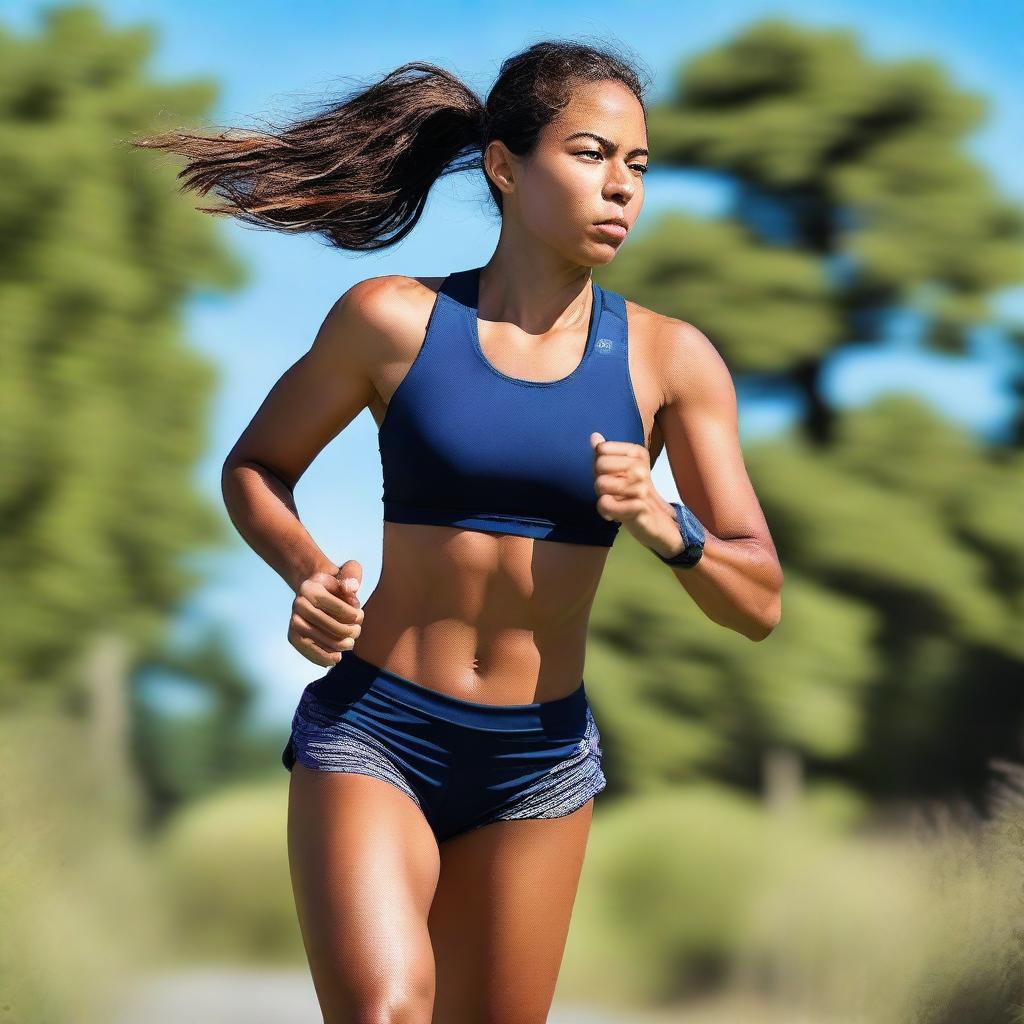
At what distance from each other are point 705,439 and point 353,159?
73cm

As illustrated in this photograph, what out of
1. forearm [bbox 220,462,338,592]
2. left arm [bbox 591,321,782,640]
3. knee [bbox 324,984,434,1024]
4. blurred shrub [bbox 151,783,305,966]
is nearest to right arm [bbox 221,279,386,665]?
forearm [bbox 220,462,338,592]

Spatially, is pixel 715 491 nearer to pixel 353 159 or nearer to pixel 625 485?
pixel 625 485

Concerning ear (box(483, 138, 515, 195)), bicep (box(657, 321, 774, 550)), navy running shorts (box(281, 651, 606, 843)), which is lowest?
navy running shorts (box(281, 651, 606, 843))

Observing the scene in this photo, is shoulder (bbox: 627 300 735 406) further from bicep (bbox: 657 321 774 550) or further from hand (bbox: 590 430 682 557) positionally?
hand (bbox: 590 430 682 557)

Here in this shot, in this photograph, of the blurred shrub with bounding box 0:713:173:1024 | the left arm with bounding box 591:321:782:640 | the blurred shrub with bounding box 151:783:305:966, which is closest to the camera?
the left arm with bounding box 591:321:782:640

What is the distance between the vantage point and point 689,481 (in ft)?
7.67

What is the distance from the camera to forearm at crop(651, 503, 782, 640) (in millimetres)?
2154

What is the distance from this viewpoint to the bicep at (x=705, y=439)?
229 cm

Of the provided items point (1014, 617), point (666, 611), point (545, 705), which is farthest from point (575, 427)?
point (1014, 617)

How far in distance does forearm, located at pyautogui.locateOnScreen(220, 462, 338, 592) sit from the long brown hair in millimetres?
460

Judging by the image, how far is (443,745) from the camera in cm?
228

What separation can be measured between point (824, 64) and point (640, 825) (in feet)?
7.52

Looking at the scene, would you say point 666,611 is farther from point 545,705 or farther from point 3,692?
point 545,705

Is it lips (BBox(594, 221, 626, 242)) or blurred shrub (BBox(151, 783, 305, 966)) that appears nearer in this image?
lips (BBox(594, 221, 626, 242))
